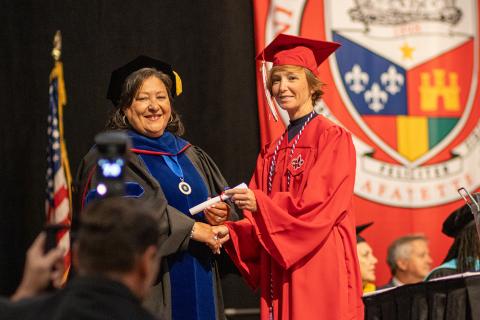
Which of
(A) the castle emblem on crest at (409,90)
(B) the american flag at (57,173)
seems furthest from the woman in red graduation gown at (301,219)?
(A) the castle emblem on crest at (409,90)

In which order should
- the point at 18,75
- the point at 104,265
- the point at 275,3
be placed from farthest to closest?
the point at 275,3, the point at 18,75, the point at 104,265

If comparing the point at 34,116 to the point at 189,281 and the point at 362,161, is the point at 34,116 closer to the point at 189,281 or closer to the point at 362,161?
the point at 189,281

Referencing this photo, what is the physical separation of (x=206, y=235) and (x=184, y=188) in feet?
0.93

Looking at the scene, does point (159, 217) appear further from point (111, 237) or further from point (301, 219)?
point (111, 237)

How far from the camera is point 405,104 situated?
678 cm

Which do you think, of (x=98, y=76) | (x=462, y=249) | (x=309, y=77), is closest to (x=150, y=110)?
(x=309, y=77)

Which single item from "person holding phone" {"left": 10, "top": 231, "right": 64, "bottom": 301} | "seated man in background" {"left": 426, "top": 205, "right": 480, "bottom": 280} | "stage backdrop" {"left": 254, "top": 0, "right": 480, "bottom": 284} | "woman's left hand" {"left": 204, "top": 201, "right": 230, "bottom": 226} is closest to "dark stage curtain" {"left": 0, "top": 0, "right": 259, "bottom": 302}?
"stage backdrop" {"left": 254, "top": 0, "right": 480, "bottom": 284}

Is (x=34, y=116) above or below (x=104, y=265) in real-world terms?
above

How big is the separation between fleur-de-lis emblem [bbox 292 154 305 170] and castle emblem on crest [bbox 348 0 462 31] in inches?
88.0

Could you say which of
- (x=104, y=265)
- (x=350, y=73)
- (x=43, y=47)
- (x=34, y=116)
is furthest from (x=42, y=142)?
(x=104, y=265)

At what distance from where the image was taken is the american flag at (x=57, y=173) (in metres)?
4.75

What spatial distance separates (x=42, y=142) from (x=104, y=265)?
3512mm

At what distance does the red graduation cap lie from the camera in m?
4.86

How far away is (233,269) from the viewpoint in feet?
16.3
